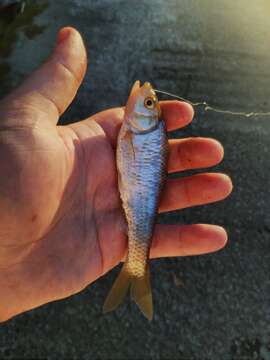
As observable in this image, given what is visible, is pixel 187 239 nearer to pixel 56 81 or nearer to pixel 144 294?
pixel 144 294

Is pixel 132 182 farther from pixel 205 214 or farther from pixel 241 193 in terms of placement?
pixel 241 193

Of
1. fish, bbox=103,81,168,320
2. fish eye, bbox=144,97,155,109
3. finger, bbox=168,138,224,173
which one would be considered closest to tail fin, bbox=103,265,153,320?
fish, bbox=103,81,168,320

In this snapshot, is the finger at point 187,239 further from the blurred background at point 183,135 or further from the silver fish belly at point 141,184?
the blurred background at point 183,135

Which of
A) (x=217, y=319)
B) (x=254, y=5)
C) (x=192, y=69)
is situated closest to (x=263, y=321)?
(x=217, y=319)

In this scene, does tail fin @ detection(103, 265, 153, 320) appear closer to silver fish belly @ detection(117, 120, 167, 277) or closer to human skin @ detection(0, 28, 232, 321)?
silver fish belly @ detection(117, 120, 167, 277)

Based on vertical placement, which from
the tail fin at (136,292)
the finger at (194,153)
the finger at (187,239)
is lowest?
the tail fin at (136,292)

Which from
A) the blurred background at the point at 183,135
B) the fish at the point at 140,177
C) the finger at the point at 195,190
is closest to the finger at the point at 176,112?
the fish at the point at 140,177

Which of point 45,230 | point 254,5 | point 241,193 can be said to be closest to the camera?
point 45,230
